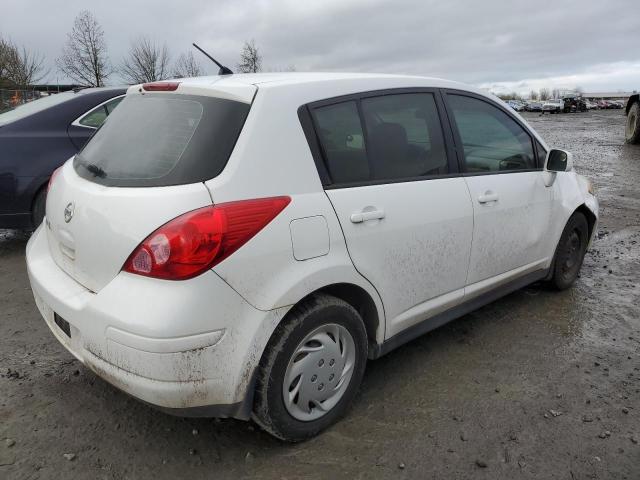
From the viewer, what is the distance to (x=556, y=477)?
7.60 ft

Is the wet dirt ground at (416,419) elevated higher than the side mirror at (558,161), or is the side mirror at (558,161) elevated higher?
the side mirror at (558,161)

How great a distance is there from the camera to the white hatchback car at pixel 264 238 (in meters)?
2.03

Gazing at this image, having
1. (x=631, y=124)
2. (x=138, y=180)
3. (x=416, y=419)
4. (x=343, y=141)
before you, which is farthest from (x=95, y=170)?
(x=631, y=124)

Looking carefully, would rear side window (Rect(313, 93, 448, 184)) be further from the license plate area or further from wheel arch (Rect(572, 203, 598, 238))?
wheel arch (Rect(572, 203, 598, 238))

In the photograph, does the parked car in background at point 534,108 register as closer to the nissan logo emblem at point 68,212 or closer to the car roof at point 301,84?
the car roof at point 301,84

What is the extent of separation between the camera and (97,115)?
17.6ft

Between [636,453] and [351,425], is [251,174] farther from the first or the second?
[636,453]

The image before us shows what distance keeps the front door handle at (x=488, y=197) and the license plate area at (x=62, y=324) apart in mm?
2322

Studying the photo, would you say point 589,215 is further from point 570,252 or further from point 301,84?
point 301,84

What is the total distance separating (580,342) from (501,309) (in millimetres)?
657

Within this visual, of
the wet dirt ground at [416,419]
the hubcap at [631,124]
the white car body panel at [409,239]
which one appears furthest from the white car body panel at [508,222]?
the hubcap at [631,124]

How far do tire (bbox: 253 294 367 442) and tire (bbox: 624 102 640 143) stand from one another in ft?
58.2

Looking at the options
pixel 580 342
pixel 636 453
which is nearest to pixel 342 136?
pixel 636 453

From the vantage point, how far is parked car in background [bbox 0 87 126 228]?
483 centimetres
